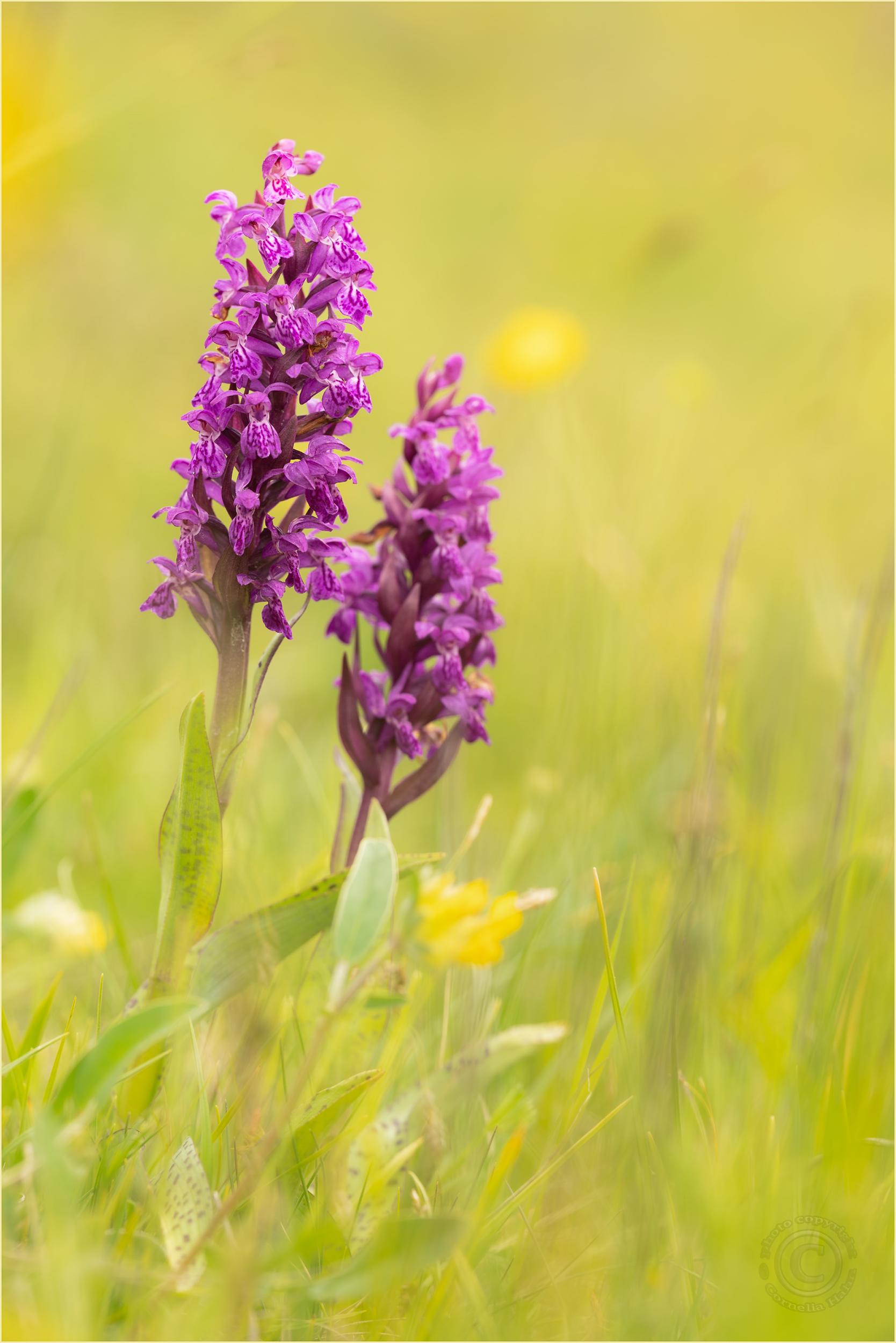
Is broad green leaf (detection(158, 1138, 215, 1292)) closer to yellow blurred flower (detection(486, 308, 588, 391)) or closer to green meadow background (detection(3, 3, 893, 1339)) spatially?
green meadow background (detection(3, 3, 893, 1339))

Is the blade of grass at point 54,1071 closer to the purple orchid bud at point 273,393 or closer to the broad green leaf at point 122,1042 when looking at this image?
the broad green leaf at point 122,1042

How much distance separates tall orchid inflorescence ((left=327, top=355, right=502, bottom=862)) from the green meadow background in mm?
285

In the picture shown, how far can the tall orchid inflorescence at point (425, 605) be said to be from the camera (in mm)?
1740

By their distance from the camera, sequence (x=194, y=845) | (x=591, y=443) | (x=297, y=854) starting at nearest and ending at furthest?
(x=194, y=845), (x=297, y=854), (x=591, y=443)

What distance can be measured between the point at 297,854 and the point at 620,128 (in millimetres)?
9149

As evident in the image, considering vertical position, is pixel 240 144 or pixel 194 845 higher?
pixel 240 144

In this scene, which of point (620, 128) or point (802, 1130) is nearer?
point (802, 1130)

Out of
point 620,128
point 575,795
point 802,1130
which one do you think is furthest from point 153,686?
point 620,128

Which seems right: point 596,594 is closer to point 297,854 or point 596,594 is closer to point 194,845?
point 297,854

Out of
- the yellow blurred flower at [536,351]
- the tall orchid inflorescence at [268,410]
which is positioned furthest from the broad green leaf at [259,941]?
the yellow blurred flower at [536,351]

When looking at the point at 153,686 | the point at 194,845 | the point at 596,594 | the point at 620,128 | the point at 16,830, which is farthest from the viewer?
the point at 620,128

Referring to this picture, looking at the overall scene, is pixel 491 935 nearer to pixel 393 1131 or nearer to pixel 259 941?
pixel 393 1131

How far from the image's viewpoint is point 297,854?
2.56 metres

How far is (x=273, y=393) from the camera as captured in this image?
4.85 feet
